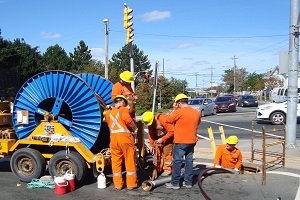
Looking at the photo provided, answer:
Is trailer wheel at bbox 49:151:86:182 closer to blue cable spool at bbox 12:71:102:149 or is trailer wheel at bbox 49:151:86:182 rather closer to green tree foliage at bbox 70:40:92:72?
blue cable spool at bbox 12:71:102:149

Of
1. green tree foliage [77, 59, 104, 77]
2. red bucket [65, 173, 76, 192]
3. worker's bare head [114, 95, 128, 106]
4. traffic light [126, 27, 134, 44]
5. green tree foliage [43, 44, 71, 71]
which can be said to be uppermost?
green tree foliage [43, 44, 71, 71]

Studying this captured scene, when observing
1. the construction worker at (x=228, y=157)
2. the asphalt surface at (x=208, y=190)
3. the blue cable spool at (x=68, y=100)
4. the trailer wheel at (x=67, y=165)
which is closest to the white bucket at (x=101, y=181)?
the asphalt surface at (x=208, y=190)

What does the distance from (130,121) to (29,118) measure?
7.88ft

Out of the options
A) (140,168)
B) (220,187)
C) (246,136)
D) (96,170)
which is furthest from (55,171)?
(246,136)

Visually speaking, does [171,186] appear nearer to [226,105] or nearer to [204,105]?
[204,105]

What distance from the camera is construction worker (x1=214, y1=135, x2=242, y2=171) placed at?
8727 millimetres

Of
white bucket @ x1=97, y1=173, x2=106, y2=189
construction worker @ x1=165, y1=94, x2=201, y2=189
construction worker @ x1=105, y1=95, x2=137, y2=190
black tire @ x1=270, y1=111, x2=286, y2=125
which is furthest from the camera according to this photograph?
black tire @ x1=270, y1=111, x2=286, y2=125

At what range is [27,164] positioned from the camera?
8.20 m

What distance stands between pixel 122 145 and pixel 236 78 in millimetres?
106592

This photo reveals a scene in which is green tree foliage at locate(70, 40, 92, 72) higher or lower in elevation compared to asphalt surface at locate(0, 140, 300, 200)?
higher

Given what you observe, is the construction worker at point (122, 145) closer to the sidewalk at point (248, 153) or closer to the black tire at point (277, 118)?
the sidewalk at point (248, 153)

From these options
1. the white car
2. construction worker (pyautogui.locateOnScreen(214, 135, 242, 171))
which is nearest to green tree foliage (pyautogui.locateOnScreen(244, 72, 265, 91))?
the white car

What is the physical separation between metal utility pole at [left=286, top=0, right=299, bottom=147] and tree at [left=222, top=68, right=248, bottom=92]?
9854 centimetres

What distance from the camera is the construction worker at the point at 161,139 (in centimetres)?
832
